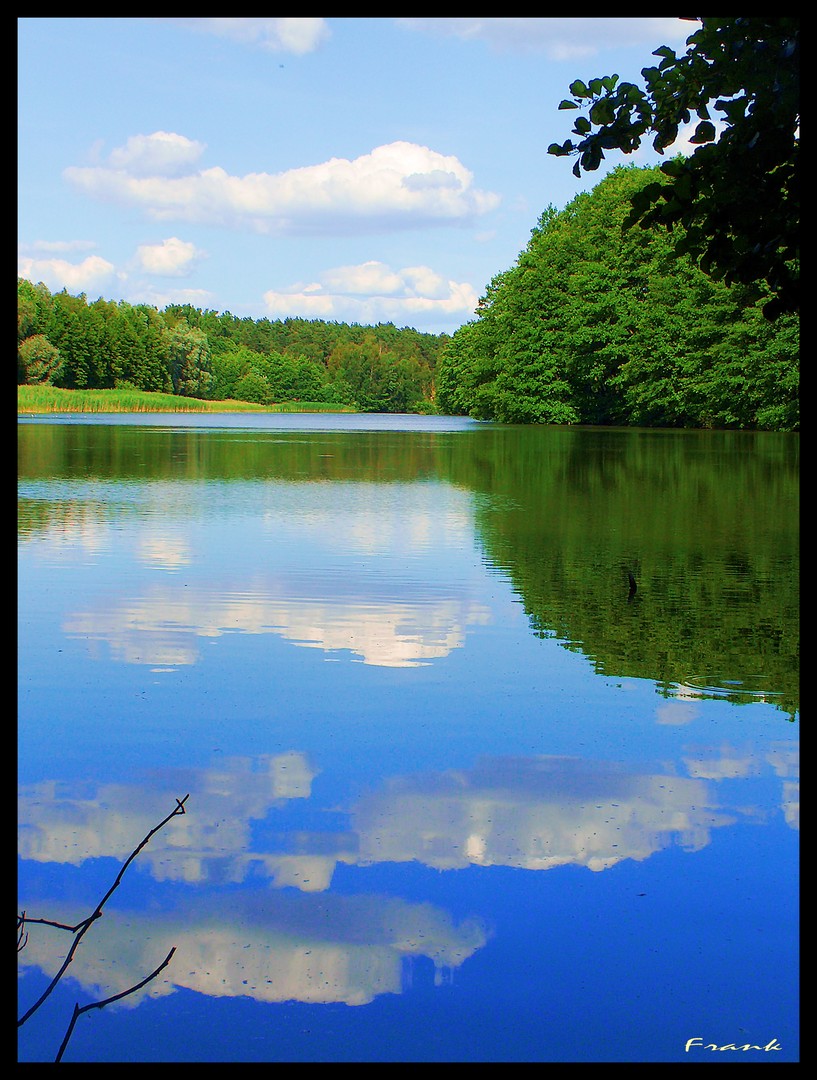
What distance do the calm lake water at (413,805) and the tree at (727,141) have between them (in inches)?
79.4

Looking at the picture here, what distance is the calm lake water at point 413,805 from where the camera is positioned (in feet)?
10.6

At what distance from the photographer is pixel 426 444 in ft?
134

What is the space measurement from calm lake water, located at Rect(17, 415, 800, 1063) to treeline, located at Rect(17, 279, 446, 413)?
208 feet

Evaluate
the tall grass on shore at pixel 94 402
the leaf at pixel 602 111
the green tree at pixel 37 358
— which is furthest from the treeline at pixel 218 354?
the leaf at pixel 602 111

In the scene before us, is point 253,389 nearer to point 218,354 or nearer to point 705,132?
point 218,354

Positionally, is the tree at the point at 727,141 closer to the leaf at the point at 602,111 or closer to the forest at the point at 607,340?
the leaf at the point at 602,111

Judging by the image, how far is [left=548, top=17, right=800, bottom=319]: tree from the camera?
4.24m

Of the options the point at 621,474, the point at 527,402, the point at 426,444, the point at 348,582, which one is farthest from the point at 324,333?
the point at 348,582

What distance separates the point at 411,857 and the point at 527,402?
2211 inches

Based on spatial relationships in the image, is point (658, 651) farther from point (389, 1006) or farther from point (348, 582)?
point (389, 1006)

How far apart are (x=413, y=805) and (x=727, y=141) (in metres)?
2.78

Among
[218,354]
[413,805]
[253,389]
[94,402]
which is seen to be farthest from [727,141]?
[218,354]

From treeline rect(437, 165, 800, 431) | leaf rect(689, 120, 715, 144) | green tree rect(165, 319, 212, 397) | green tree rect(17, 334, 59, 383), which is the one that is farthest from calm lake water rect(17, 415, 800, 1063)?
green tree rect(165, 319, 212, 397)

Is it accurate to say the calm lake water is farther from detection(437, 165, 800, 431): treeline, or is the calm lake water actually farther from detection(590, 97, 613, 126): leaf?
detection(437, 165, 800, 431): treeline
